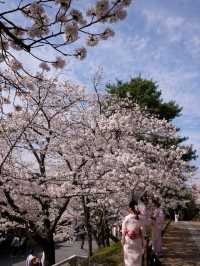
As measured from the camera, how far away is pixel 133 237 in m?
7.85

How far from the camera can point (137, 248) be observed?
25.9 feet

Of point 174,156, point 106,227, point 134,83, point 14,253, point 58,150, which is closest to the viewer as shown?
point 58,150

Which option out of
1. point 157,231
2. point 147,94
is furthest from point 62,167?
point 147,94

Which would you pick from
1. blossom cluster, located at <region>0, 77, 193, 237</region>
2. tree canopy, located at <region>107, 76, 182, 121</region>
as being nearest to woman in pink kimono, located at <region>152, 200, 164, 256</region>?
blossom cluster, located at <region>0, 77, 193, 237</region>

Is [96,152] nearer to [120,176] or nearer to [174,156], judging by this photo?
[120,176]

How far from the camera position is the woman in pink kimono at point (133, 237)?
777cm

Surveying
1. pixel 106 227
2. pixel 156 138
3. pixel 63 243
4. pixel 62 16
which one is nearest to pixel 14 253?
pixel 63 243

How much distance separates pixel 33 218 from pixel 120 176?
3.47 meters

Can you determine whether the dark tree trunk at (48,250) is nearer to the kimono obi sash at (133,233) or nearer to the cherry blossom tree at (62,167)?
the cherry blossom tree at (62,167)

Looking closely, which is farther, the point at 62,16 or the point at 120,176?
the point at 120,176

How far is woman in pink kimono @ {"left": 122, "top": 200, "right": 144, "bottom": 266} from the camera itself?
7.77 meters

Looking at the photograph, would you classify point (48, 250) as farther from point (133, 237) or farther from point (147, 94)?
point (147, 94)

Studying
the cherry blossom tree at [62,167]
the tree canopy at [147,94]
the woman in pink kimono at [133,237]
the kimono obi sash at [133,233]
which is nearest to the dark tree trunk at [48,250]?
the cherry blossom tree at [62,167]

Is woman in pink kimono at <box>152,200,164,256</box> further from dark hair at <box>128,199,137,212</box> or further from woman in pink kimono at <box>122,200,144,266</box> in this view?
dark hair at <box>128,199,137,212</box>
